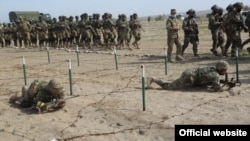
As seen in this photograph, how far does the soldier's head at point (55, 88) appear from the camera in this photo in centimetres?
875

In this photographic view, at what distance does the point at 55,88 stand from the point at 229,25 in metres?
8.32

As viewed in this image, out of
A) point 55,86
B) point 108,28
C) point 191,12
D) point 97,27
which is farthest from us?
point 97,27

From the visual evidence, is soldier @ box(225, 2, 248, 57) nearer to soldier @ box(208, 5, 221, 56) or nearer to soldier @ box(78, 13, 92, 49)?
soldier @ box(208, 5, 221, 56)

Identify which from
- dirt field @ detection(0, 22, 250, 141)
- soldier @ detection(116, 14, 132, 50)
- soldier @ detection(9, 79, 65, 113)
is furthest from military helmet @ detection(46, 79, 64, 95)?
soldier @ detection(116, 14, 132, 50)

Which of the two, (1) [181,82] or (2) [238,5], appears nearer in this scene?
(1) [181,82]

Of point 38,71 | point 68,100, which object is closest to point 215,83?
point 68,100

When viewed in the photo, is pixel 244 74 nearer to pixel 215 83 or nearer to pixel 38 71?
pixel 215 83

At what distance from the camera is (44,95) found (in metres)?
9.14

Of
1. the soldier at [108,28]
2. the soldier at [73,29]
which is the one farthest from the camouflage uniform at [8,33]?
the soldier at [108,28]

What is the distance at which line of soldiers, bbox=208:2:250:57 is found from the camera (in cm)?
1490

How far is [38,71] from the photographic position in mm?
15523

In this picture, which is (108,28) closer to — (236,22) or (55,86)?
(236,22)

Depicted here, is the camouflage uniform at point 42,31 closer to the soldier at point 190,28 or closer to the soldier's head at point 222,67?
the soldier at point 190,28

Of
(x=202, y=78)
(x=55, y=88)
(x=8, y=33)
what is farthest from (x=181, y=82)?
(x=8, y=33)
